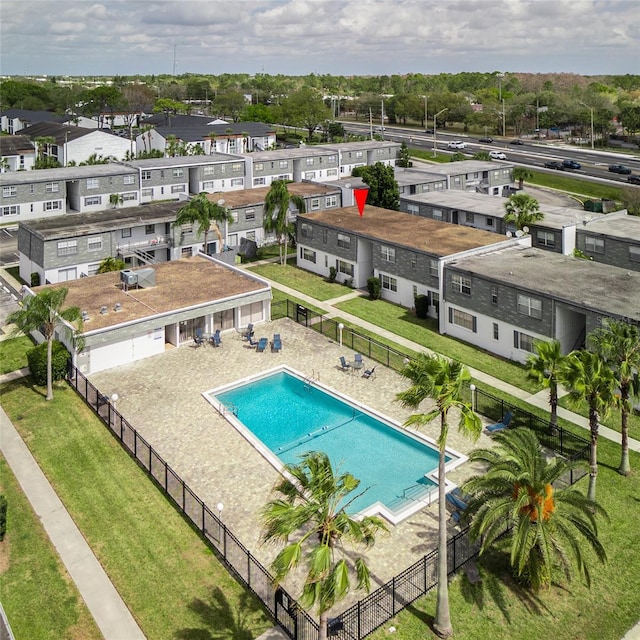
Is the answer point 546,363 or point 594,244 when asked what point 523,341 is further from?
point 594,244

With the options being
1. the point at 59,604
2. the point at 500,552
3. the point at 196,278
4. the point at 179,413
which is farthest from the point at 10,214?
the point at 500,552

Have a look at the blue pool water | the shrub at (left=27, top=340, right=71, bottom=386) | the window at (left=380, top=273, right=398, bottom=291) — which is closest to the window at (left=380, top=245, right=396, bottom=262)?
the window at (left=380, top=273, right=398, bottom=291)

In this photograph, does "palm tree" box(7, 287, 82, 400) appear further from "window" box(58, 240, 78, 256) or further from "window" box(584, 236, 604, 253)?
"window" box(584, 236, 604, 253)

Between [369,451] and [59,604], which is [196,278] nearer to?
[369,451]

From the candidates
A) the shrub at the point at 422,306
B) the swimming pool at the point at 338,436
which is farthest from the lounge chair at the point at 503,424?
the shrub at the point at 422,306

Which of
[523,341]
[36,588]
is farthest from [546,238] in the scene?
[36,588]

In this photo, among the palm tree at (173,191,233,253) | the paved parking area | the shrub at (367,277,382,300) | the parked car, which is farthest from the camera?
the parked car
